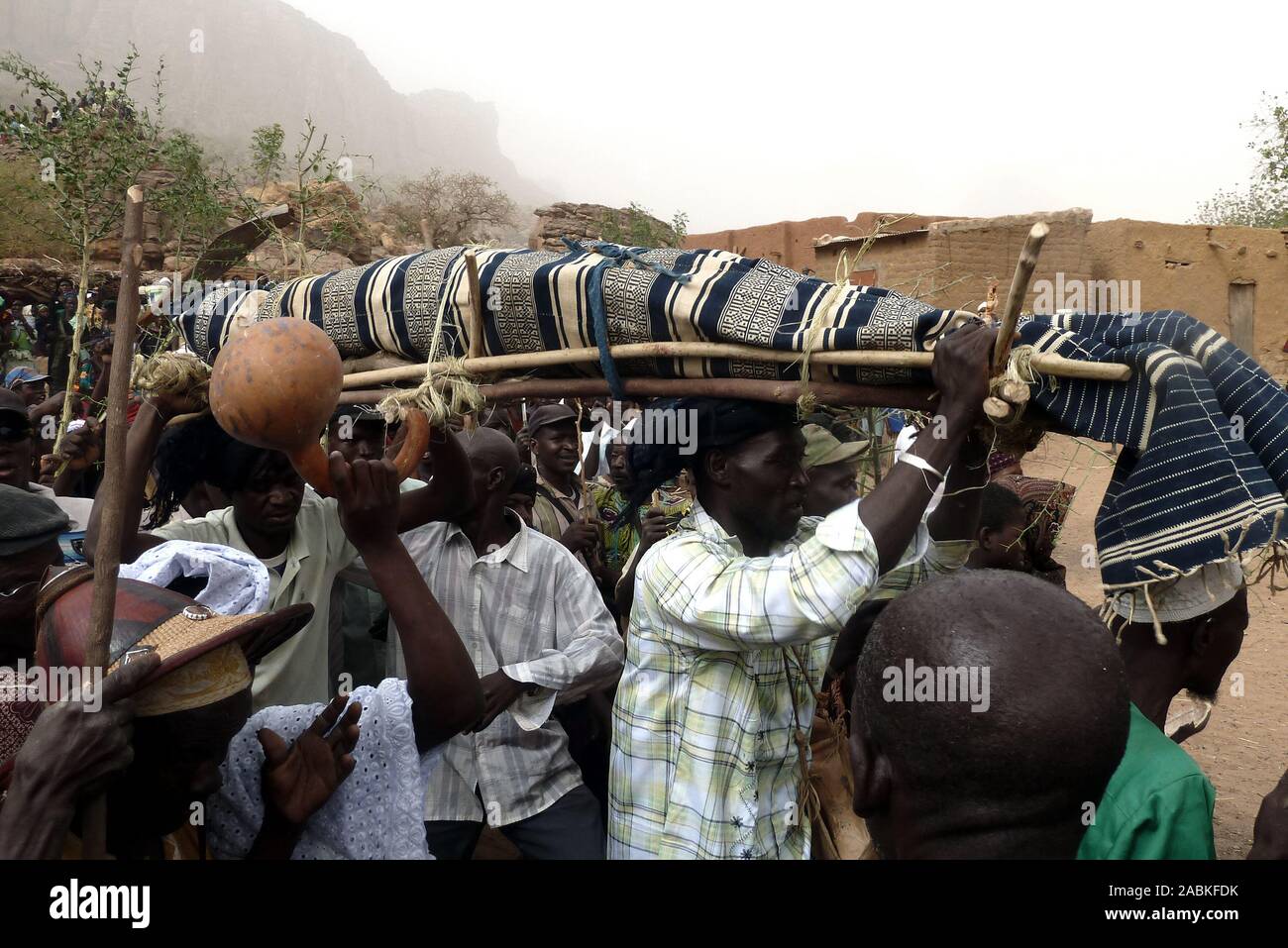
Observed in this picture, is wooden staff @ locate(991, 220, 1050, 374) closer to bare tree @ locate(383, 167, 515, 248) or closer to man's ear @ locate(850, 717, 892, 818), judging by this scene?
man's ear @ locate(850, 717, 892, 818)

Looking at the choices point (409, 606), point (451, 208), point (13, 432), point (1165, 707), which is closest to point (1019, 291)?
point (1165, 707)

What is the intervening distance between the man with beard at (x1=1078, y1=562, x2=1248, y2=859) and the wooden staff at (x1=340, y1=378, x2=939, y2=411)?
614 millimetres

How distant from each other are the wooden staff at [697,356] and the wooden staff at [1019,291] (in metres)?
0.07

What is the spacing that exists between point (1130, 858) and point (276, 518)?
2467mm

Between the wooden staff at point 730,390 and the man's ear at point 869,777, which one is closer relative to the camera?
the man's ear at point 869,777

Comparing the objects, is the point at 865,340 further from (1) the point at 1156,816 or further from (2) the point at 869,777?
(1) the point at 1156,816

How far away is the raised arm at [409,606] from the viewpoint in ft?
5.95

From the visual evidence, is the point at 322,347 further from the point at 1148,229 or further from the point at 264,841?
the point at 1148,229

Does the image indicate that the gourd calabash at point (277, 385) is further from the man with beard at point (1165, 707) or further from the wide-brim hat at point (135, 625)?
the man with beard at point (1165, 707)

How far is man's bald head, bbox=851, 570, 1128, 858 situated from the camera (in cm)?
128

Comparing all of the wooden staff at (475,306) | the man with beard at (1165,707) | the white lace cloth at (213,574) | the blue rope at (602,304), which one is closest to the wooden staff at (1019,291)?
the man with beard at (1165,707)

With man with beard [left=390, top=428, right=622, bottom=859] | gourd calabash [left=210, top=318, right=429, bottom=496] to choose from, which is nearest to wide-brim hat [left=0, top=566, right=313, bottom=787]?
gourd calabash [left=210, top=318, right=429, bottom=496]

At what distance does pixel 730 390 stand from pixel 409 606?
2.82 ft
